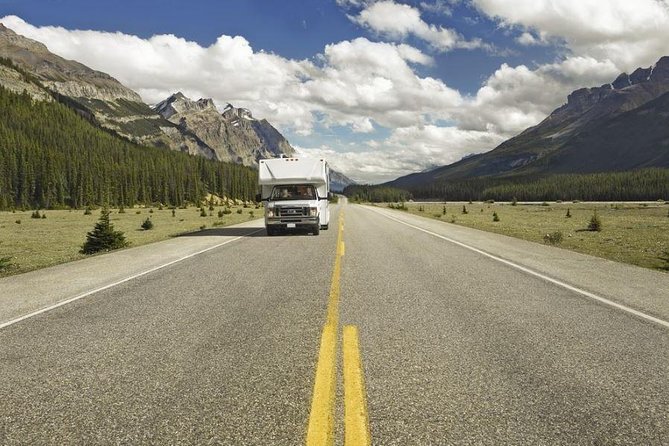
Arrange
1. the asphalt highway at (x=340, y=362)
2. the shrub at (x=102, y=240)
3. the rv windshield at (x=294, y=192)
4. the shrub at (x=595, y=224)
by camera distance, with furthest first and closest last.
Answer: the shrub at (x=595, y=224), the rv windshield at (x=294, y=192), the shrub at (x=102, y=240), the asphalt highway at (x=340, y=362)

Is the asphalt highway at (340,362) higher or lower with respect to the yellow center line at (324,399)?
lower

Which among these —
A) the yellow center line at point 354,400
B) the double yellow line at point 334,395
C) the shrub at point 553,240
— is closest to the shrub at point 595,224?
the shrub at point 553,240

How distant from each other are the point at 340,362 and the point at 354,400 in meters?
0.86

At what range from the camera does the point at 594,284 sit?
9.09 meters

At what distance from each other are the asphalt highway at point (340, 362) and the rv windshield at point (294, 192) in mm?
12100

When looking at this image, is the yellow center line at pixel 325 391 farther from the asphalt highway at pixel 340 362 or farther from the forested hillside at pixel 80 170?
the forested hillside at pixel 80 170

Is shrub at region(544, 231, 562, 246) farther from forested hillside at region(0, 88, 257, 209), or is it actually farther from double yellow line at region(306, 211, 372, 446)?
forested hillside at region(0, 88, 257, 209)

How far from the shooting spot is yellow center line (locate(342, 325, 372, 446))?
3.07 m

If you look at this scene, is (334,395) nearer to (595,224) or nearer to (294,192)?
(294,192)

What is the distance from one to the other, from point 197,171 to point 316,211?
5895 inches

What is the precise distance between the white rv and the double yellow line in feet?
48.2

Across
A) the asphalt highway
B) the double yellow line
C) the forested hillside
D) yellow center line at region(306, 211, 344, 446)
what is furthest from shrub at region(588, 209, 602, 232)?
the forested hillside

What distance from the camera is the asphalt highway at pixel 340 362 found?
10.6ft

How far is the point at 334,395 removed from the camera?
3.69 meters
